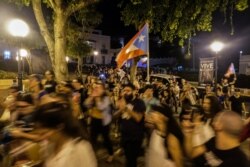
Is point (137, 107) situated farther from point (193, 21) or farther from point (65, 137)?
point (193, 21)

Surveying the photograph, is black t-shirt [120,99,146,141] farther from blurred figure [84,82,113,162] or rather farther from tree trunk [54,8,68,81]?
tree trunk [54,8,68,81]

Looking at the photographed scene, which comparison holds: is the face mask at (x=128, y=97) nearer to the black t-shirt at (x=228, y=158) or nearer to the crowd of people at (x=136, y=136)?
the crowd of people at (x=136, y=136)

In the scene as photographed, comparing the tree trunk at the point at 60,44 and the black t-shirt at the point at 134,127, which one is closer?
the black t-shirt at the point at 134,127

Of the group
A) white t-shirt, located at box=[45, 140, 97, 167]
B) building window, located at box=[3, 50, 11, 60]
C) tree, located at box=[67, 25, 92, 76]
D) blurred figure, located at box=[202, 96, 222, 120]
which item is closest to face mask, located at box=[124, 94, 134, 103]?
blurred figure, located at box=[202, 96, 222, 120]

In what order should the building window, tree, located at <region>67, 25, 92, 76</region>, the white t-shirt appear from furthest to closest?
the building window, tree, located at <region>67, 25, 92, 76</region>, the white t-shirt

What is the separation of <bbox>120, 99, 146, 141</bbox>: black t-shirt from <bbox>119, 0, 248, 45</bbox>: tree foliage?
8.15 metres

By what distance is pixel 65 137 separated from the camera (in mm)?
3258

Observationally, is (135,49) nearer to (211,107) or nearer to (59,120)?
(211,107)

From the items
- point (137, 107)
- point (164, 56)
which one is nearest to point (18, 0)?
point (137, 107)

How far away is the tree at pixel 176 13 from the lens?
14867 mm

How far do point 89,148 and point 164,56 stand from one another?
74342mm

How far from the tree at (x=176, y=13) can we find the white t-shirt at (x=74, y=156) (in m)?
11.4

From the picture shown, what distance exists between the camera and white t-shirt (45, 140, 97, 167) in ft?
10.3

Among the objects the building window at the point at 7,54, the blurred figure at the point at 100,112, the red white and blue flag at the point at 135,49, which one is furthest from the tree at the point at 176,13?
the building window at the point at 7,54
